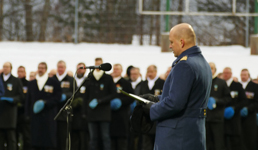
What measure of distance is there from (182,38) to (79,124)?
5.48 metres

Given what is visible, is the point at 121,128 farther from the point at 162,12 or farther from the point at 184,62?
the point at 184,62

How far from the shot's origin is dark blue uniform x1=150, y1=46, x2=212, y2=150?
407cm

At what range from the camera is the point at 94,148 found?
8.72 meters

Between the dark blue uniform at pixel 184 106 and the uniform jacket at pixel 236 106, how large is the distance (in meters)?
5.20

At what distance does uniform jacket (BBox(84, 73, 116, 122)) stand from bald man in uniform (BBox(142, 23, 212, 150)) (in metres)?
4.38

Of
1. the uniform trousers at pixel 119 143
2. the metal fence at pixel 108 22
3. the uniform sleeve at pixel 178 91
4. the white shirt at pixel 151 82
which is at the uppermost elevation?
the metal fence at pixel 108 22

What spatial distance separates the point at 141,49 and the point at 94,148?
16.0ft

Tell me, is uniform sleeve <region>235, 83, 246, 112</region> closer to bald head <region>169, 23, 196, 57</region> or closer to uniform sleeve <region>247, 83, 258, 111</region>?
uniform sleeve <region>247, 83, 258, 111</region>

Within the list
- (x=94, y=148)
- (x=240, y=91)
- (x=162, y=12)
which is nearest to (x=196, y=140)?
(x=94, y=148)

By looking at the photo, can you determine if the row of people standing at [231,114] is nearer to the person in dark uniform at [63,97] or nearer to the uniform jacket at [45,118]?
the person in dark uniform at [63,97]

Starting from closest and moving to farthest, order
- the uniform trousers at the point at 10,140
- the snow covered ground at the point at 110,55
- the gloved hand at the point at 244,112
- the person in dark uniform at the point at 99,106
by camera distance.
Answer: the person in dark uniform at the point at 99,106
the uniform trousers at the point at 10,140
the gloved hand at the point at 244,112
the snow covered ground at the point at 110,55

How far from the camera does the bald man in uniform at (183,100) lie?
160 inches

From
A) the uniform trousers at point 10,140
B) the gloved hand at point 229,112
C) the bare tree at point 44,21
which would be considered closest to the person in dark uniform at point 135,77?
the gloved hand at point 229,112

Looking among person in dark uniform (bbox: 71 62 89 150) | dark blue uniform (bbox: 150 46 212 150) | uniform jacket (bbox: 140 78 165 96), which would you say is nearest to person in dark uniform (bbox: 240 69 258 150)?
uniform jacket (bbox: 140 78 165 96)
